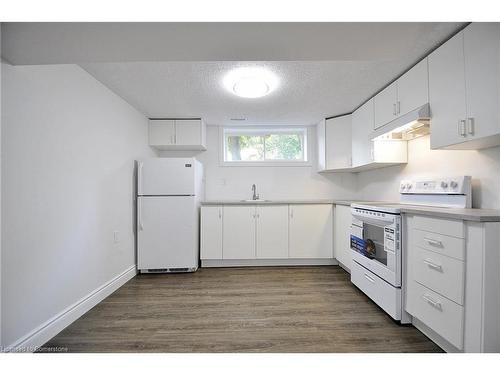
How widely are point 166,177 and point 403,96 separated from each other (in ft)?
8.88

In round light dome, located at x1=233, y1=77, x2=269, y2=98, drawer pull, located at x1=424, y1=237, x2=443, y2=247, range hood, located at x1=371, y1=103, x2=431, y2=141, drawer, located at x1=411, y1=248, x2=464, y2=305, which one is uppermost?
round light dome, located at x1=233, y1=77, x2=269, y2=98

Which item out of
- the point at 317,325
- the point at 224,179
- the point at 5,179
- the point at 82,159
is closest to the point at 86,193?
the point at 82,159

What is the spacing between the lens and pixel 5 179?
4.29ft

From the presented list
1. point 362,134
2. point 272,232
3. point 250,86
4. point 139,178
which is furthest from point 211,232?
point 362,134

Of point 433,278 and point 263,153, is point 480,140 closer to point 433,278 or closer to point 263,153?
point 433,278

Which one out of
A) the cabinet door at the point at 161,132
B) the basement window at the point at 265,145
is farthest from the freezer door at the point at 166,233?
the basement window at the point at 265,145

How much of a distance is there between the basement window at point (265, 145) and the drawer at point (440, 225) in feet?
7.28

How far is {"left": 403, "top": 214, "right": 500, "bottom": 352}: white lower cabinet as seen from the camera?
3.88ft

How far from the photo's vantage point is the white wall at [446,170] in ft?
5.36

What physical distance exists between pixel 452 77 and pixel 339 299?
6.58ft

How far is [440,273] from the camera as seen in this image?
142 centimetres

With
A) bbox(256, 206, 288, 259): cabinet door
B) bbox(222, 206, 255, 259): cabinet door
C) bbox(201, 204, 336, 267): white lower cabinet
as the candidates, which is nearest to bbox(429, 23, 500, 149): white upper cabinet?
bbox(201, 204, 336, 267): white lower cabinet

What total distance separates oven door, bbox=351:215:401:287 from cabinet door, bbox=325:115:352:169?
3.45 ft

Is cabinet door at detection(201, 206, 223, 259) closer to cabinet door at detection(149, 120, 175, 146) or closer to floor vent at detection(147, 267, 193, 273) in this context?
floor vent at detection(147, 267, 193, 273)
